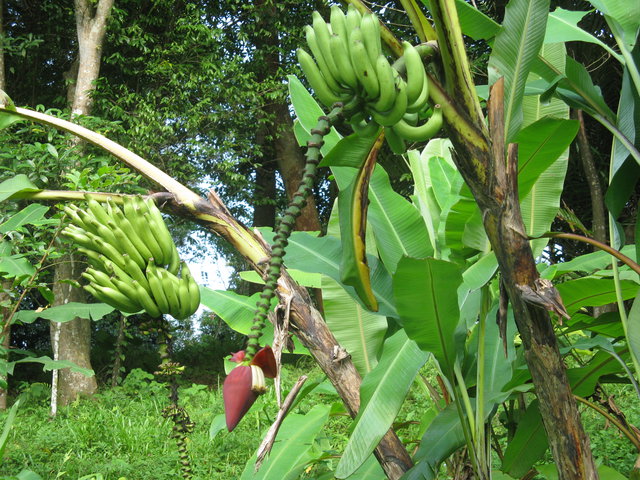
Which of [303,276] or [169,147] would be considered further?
[169,147]

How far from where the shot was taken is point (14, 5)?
5996 millimetres

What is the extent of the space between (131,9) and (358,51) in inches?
240

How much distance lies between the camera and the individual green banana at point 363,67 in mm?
493

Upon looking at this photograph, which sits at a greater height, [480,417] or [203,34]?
[203,34]

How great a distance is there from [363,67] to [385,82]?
0.02m

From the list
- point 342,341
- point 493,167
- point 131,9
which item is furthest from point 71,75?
point 493,167

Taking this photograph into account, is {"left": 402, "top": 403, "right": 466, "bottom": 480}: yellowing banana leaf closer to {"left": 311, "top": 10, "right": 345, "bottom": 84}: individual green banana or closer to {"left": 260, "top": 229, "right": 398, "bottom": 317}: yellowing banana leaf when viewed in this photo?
{"left": 260, "top": 229, "right": 398, "bottom": 317}: yellowing banana leaf

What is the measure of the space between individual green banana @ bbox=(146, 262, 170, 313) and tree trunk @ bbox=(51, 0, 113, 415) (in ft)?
14.0

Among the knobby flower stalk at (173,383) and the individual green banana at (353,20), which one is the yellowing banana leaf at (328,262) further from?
the individual green banana at (353,20)

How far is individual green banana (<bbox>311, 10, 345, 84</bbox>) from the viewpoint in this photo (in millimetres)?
517

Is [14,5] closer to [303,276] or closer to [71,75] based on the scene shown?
[71,75]

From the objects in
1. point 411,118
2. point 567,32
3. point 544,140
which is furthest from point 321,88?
point 567,32

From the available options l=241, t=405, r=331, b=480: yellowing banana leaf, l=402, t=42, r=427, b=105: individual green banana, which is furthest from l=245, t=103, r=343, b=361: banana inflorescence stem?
l=241, t=405, r=331, b=480: yellowing banana leaf

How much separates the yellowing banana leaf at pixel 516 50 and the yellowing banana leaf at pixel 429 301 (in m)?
0.20
